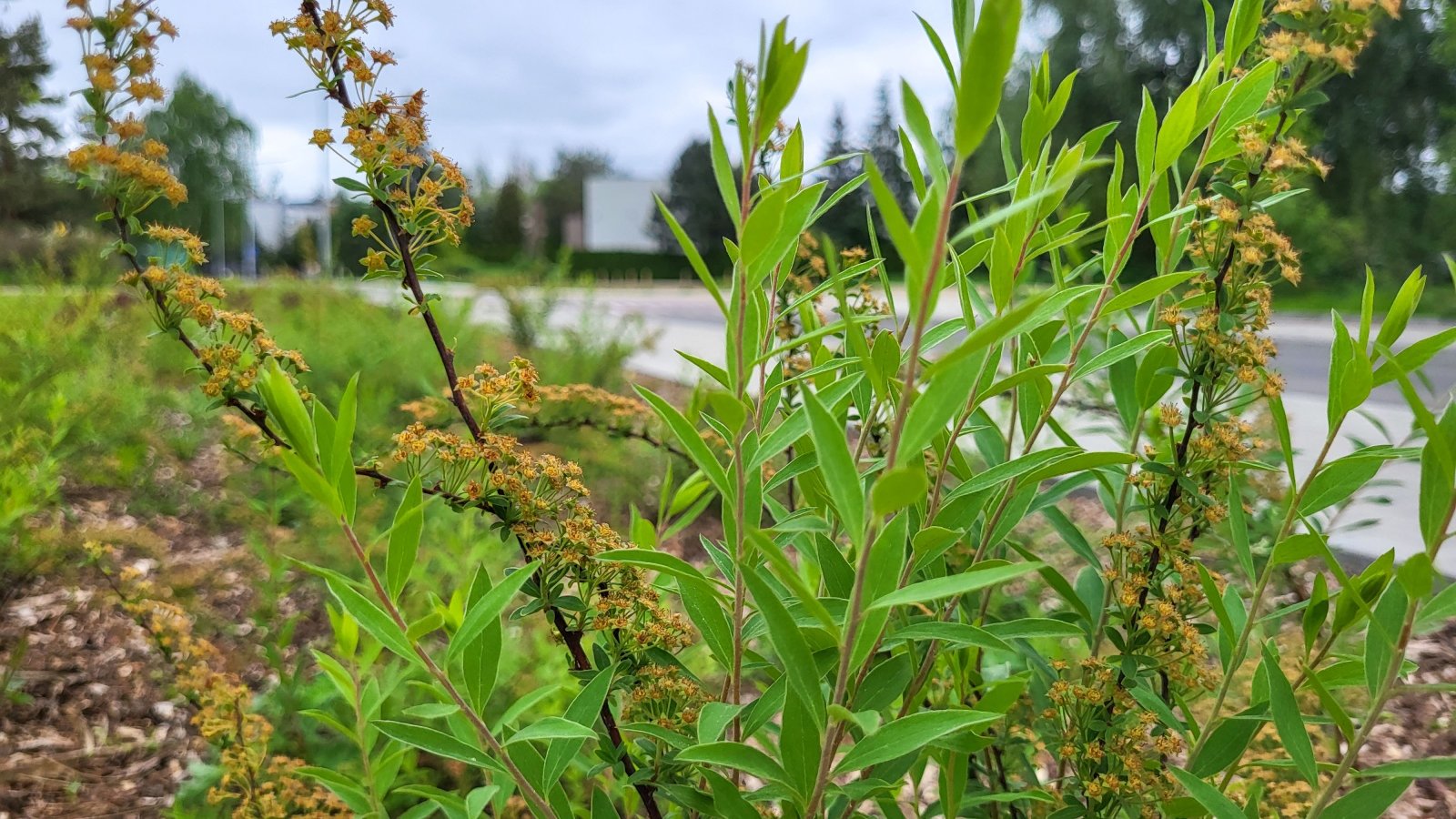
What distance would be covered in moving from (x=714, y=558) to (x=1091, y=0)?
1811 centimetres

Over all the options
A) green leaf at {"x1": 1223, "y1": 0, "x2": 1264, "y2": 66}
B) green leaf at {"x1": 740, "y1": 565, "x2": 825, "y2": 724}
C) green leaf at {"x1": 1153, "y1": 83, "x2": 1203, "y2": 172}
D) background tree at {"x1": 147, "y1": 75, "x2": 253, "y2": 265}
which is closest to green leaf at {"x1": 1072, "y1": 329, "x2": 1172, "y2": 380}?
green leaf at {"x1": 1153, "y1": 83, "x2": 1203, "y2": 172}

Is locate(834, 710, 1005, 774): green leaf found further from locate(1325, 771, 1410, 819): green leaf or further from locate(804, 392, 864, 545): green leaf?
locate(1325, 771, 1410, 819): green leaf

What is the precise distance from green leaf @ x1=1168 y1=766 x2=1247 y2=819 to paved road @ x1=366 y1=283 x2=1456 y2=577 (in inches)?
13.6

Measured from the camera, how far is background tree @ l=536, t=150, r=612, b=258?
43.6 m

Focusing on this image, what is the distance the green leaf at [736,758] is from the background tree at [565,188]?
40.0 meters

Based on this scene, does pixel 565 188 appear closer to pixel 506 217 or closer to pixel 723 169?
pixel 506 217

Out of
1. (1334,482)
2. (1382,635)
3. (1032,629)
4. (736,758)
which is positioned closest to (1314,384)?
(1334,482)

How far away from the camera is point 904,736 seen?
0.56 meters

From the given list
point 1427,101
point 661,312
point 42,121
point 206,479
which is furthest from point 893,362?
point 1427,101

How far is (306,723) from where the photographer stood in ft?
5.02

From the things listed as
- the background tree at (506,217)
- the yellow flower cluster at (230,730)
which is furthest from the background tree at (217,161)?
the yellow flower cluster at (230,730)

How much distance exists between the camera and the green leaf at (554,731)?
57 centimetres

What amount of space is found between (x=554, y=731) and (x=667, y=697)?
15 cm

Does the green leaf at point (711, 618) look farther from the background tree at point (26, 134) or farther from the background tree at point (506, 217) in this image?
the background tree at point (506, 217)
